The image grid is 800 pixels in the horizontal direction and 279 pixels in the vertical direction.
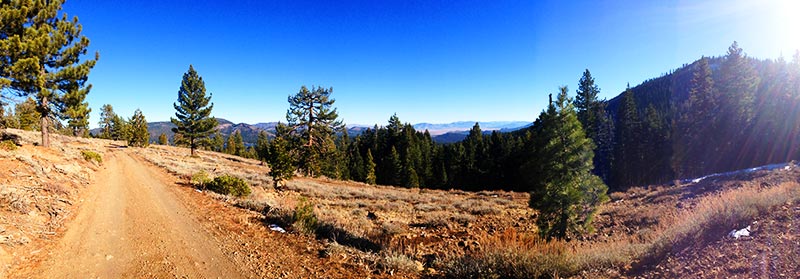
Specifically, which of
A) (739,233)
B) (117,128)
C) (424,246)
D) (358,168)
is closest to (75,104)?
(424,246)

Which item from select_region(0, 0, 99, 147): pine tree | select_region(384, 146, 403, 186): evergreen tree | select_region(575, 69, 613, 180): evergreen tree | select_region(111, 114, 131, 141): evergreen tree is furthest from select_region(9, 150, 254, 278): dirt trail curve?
select_region(111, 114, 131, 141): evergreen tree

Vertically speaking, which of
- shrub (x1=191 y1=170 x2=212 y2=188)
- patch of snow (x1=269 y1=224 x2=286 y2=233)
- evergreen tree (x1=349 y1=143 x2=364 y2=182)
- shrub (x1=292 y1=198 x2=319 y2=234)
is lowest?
evergreen tree (x1=349 y1=143 x2=364 y2=182)

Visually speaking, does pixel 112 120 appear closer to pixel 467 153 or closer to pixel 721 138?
pixel 467 153

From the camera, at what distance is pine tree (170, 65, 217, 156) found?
133 ft

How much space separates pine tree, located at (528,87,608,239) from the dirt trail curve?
1251 centimetres

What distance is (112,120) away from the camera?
73.6 metres

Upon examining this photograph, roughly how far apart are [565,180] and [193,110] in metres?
44.5

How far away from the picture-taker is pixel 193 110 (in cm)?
4153

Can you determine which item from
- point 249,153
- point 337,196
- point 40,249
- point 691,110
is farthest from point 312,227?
point 249,153

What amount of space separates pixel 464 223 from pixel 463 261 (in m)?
10.4

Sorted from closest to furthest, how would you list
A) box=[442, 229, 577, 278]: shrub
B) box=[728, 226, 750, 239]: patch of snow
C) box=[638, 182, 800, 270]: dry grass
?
1. box=[442, 229, 577, 278]: shrub
2. box=[728, 226, 750, 239]: patch of snow
3. box=[638, 182, 800, 270]: dry grass

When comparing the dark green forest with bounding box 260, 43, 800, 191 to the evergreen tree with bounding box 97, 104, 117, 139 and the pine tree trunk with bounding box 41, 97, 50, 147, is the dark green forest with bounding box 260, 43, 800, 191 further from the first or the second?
the evergreen tree with bounding box 97, 104, 117, 139

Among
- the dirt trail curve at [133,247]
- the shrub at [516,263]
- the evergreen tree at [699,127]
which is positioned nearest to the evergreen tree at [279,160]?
the dirt trail curve at [133,247]

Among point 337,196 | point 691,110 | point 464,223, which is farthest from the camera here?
point 691,110
